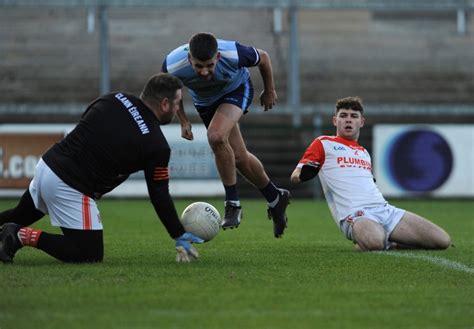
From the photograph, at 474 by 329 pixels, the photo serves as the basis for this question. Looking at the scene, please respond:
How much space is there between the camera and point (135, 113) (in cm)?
745

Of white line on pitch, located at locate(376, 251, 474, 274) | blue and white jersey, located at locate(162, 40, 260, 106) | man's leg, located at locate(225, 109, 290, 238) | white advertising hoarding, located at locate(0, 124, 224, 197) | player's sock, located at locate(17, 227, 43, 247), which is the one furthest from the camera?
white advertising hoarding, located at locate(0, 124, 224, 197)

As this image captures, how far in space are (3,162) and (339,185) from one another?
437 inches

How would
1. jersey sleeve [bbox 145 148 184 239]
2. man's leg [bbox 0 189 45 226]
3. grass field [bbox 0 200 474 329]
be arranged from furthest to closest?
man's leg [bbox 0 189 45 226] < jersey sleeve [bbox 145 148 184 239] < grass field [bbox 0 200 474 329]

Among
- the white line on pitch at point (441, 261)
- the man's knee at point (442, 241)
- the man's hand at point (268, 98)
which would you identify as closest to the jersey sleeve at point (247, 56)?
the man's hand at point (268, 98)

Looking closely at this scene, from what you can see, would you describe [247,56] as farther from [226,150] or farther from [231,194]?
[231,194]

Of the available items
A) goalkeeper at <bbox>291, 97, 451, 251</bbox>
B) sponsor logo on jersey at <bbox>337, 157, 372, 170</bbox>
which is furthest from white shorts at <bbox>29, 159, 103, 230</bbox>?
sponsor logo on jersey at <bbox>337, 157, 372, 170</bbox>

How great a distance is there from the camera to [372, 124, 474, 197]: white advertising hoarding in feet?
64.1

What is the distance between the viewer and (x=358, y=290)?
6375mm

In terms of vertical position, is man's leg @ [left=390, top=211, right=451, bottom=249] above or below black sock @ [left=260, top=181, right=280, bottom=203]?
below

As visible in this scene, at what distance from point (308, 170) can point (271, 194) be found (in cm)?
71

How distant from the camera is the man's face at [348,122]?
9.27 meters

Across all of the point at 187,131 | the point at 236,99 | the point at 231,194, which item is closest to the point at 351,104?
the point at 236,99

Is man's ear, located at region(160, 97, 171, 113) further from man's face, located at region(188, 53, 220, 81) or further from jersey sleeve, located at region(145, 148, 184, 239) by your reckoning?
man's face, located at region(188, 53, 220, 81)

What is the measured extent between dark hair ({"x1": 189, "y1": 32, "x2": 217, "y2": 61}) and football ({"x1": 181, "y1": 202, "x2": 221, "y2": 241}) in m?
1.22
